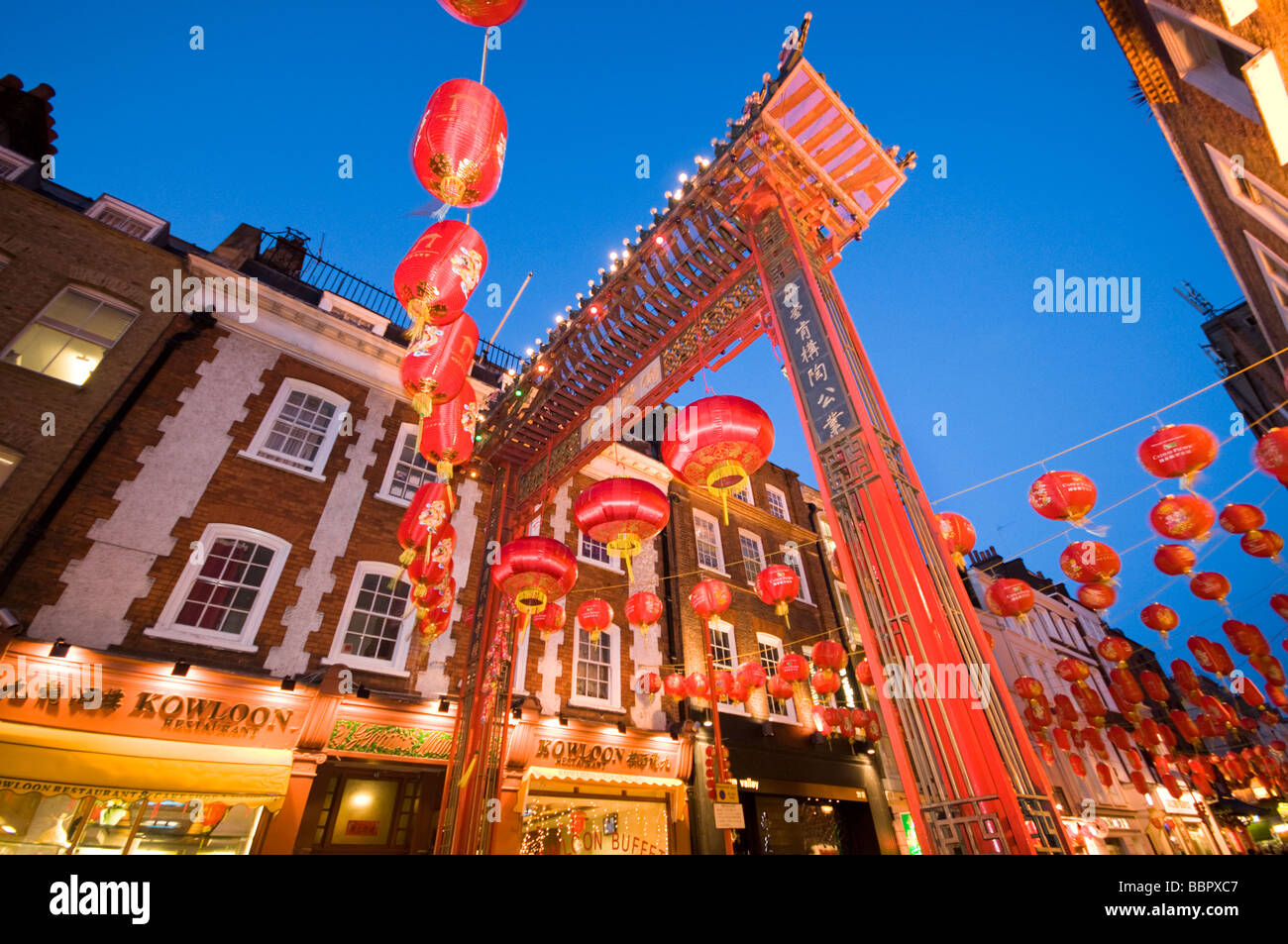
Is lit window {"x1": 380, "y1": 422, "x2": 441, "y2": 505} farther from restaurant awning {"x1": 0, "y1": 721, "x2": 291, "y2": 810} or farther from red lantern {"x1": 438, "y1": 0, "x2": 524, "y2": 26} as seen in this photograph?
red lantern {"x1": 438, "y1": 0, "x2": 524, "y2": 26}

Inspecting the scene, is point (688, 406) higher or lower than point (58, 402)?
lower

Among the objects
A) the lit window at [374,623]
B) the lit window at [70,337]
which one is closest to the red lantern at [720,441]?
the lit window at [374,623]

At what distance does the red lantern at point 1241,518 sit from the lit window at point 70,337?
18.1 metres

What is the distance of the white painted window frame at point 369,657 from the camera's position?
32.8 ft

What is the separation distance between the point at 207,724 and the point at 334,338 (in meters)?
7.81

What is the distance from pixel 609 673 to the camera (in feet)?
42.5

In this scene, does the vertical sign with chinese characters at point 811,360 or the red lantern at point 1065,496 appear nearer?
the vertical sign with chinese characters at point 811,360

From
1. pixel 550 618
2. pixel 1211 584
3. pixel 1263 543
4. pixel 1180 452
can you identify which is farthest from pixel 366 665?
pixel 1211 584

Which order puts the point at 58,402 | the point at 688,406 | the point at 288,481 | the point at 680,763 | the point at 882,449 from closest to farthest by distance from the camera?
the point at 882,449
the point at 688,406
the point at 58,402
the point at 288,481
the point at 680,763

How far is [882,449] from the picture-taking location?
16.1 ft

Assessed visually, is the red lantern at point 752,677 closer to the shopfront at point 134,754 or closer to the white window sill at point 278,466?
the shopfront at point 134,754

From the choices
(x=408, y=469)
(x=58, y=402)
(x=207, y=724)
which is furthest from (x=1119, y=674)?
(x=58, y=402)

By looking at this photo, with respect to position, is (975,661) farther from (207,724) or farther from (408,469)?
(408,469)

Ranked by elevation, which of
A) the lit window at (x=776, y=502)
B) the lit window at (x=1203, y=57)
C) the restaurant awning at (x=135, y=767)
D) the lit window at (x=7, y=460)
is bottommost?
the restaurant awning at (x=135, y=767)
